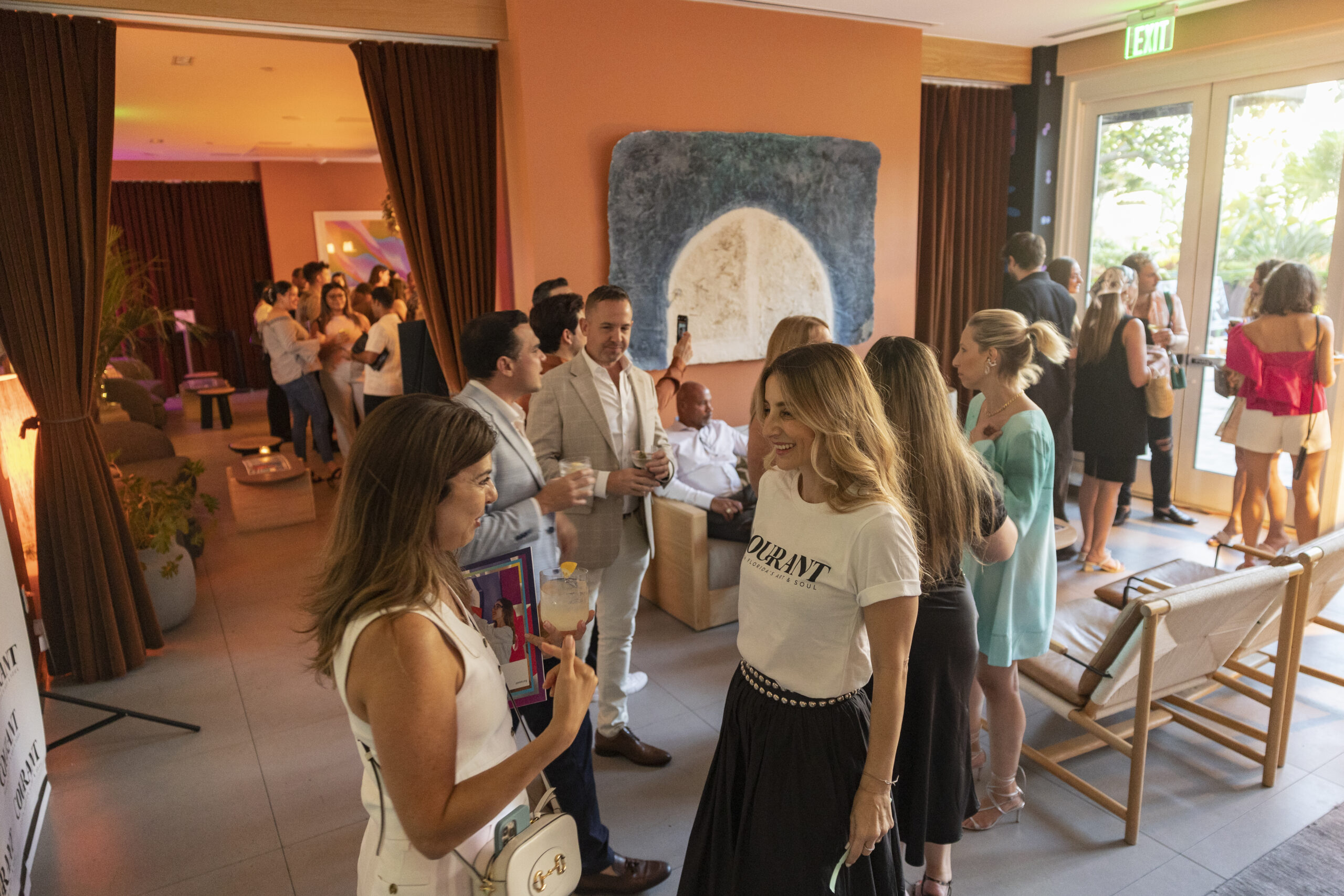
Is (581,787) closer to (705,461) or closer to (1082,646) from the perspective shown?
(1082,646)

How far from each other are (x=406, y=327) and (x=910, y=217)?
124 inches

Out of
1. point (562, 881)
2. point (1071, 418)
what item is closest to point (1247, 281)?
point (1071, 418)

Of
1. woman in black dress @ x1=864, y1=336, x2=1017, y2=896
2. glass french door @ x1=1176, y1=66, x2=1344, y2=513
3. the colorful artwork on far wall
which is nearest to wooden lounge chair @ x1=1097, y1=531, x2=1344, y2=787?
woman in black dress @ x1=864, y1=336, x2=1017, y2=896

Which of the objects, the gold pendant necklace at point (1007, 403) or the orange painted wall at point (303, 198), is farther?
the orange painted wall at point (303, 198)

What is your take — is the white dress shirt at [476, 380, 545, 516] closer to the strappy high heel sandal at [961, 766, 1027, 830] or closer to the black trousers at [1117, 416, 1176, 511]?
the strappy high heel sandal at [961, 766, 1027, 830]

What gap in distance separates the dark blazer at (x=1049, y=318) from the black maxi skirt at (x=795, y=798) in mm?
3412

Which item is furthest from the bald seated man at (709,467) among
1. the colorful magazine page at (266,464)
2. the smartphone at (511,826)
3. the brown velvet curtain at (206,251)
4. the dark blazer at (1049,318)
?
the brown velvet curtain at (206,251)

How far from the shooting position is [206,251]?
11.4 meters

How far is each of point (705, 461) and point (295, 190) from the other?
9.47 metres

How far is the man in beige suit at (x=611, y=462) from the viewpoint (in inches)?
105

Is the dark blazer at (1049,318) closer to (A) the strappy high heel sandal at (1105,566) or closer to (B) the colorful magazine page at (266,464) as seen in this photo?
(A) the strappy high heel sandal at (1105,566)

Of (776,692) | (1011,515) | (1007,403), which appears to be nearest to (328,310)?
(1007,403)

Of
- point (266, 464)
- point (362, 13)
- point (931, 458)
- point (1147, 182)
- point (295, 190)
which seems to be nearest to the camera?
point (931, 458)

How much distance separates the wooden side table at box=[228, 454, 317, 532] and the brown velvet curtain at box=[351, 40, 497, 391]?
2.06m
